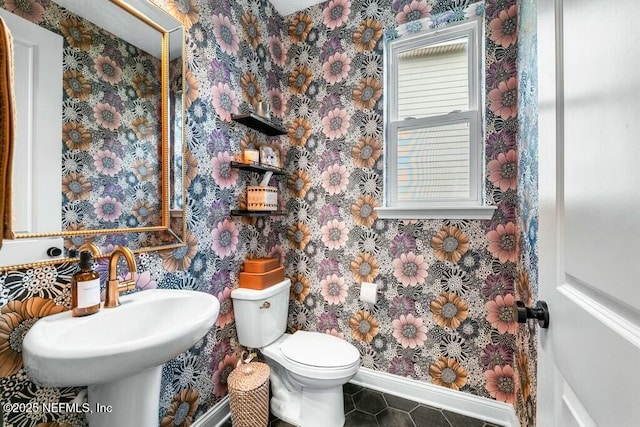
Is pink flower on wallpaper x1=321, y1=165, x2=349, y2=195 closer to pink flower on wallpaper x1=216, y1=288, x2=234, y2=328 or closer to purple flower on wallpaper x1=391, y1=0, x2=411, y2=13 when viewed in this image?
pink flower on wallpaper x1=216, y1=288, x2=234, y2=328

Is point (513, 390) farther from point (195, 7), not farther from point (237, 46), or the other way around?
point (195, 7)

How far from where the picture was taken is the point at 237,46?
1609 mm

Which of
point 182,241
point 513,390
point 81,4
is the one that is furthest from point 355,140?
point 513,390

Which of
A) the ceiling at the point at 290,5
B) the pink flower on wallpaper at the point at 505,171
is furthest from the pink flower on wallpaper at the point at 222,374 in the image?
the ceiling at the point at 290,5

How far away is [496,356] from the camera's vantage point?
4.74 ft

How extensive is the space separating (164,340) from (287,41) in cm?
210

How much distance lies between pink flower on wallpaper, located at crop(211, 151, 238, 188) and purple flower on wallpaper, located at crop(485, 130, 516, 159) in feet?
4.82

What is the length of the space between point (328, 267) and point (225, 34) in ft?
A: 5.17

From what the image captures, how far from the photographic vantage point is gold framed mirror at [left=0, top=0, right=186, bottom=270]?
33.4 inches

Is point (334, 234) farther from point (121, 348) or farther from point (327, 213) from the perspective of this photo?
point (121, 348)

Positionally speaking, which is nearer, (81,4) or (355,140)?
(81,4)

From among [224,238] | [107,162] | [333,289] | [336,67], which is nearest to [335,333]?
[333,289]

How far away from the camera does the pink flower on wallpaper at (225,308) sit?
1.47m

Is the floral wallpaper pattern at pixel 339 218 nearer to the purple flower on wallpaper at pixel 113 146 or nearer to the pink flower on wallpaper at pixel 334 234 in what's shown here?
the pink flower on wallpaper at pixel 334 234
